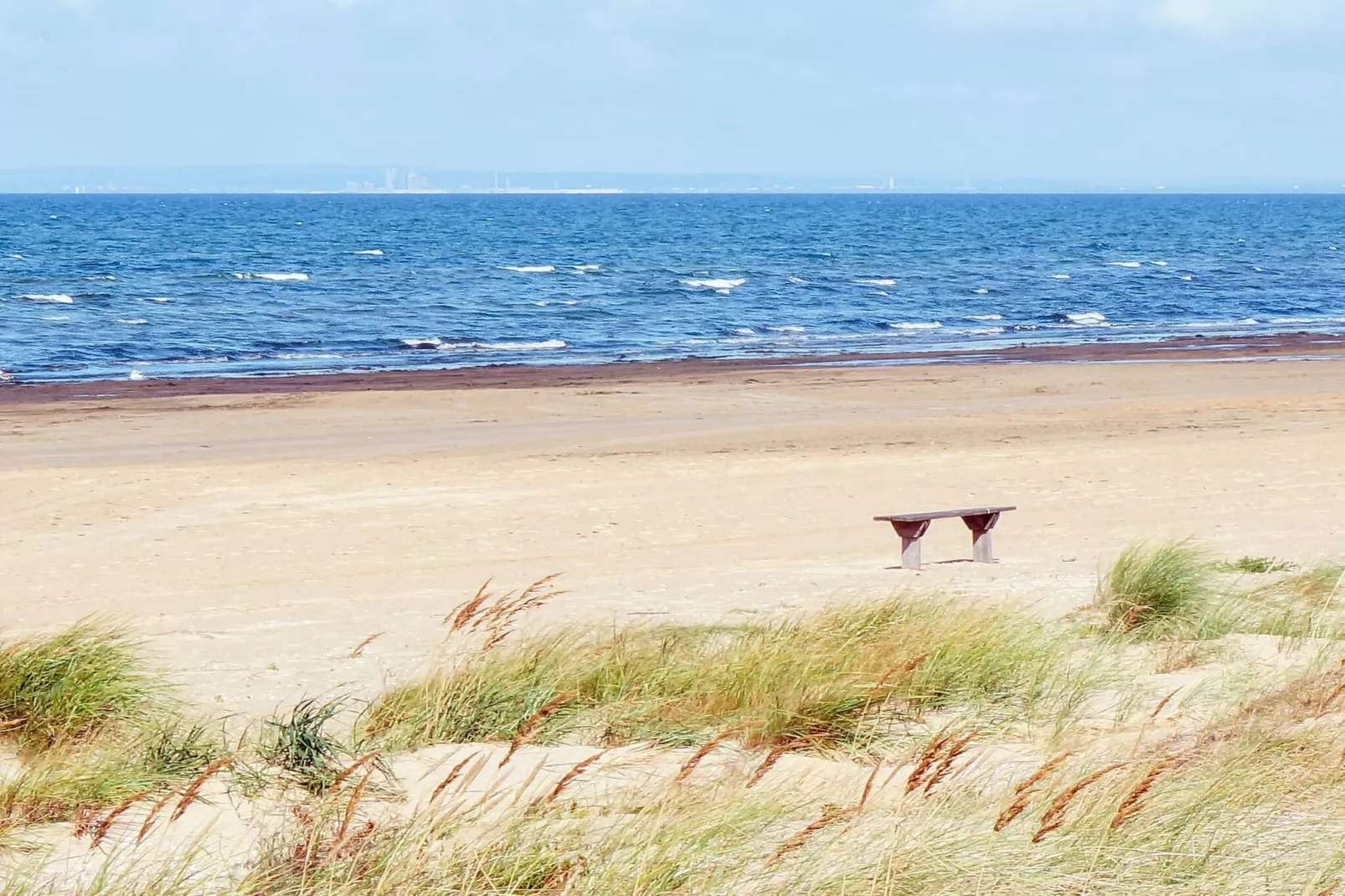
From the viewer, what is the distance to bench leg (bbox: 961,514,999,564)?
392 inches

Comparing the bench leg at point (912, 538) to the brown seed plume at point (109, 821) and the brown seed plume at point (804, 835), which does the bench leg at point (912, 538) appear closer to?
the brown seed plume at point (804, 835)

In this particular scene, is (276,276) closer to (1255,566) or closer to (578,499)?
(578,499)

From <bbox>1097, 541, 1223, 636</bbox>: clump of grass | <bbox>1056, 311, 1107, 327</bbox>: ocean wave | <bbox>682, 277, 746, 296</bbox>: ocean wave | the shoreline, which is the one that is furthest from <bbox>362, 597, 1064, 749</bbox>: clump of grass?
<bbox>682, 277, 746, 296</bbox>: ocean wave

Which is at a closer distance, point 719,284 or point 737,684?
point 737,684

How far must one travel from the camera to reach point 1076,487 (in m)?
13.4

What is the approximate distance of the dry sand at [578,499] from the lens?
870 centimetres

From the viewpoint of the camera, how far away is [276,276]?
151 feet

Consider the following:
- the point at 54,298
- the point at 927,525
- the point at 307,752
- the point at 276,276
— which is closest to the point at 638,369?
the point at 927,525

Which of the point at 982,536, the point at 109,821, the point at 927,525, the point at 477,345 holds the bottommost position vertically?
the point at 477,345

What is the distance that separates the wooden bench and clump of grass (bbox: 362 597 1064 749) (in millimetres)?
2896

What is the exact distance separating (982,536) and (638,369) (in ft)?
51.1

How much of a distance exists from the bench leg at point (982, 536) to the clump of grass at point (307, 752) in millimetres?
5713

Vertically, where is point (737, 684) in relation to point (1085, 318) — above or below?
above

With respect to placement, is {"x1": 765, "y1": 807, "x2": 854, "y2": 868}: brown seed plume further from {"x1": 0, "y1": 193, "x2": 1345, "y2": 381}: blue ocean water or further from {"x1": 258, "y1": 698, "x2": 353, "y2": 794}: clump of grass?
{"x1": 0, "y1": 193, "x2": 1345, "y2": 381}: blue ocean water
